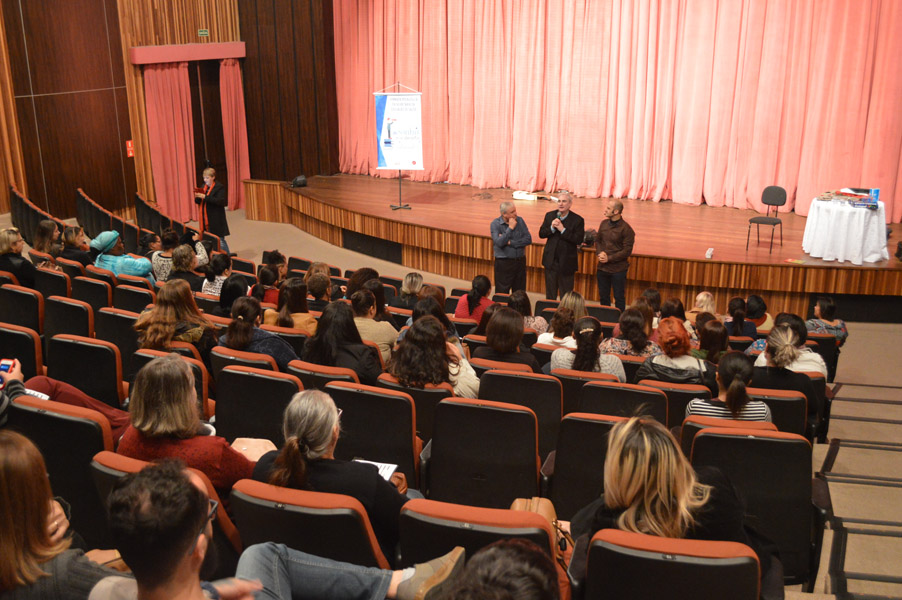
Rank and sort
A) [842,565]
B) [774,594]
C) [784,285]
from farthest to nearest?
[784,285], [842,565], [774,594]

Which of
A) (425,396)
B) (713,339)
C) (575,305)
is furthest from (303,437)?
(575,305)

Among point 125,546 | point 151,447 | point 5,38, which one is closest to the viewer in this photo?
point 125,546

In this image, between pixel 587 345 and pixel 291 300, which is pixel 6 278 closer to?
pixel 291 300

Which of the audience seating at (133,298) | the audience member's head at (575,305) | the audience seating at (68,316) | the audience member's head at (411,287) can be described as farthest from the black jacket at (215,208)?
the audience member's head at (575,305)

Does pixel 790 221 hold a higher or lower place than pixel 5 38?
lower

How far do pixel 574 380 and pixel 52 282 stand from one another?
384 cm

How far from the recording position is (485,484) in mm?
3215

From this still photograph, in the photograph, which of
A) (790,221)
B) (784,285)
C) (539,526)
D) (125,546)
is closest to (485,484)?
(539,526)

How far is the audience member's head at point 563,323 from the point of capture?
15.7 feet

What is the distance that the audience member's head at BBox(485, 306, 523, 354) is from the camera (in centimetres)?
420

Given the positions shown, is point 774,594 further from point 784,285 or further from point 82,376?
point 784,285

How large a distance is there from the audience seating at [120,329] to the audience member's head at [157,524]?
2.97m

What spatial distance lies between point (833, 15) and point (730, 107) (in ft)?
5.47

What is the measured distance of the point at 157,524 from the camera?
61.7 inches
